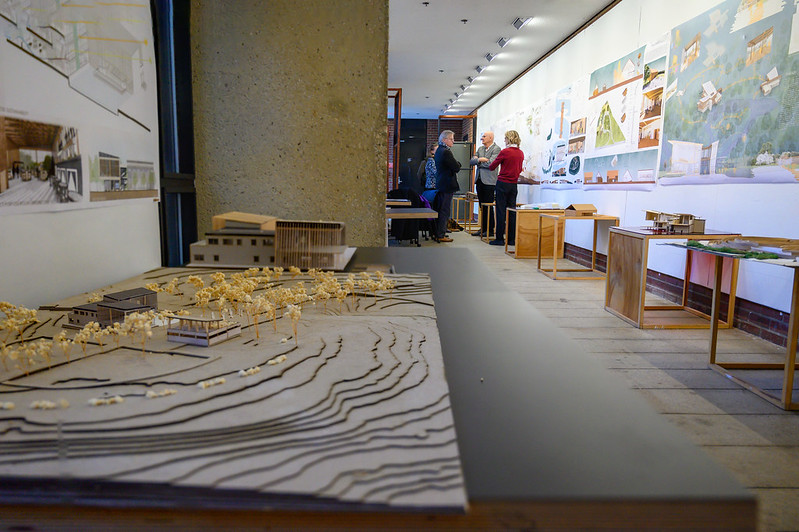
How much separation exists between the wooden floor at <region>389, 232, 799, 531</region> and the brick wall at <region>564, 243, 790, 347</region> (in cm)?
8

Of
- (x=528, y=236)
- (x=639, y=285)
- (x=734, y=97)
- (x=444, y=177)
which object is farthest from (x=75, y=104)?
(x=444, y=177)

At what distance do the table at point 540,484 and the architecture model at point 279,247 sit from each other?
1.03m

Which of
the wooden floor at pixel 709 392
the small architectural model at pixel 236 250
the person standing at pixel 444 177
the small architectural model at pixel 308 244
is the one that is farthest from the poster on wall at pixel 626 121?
the small architectural model at pixel 236 250

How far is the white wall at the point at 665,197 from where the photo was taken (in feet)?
10.7

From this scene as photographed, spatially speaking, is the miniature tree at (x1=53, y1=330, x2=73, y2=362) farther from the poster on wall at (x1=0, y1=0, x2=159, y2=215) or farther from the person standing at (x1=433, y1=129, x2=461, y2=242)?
the person standing at (x1=433, y1=129, x2=461, y2=242)

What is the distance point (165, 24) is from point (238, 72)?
333mm

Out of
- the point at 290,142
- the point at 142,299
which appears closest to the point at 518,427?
the point at 142,299

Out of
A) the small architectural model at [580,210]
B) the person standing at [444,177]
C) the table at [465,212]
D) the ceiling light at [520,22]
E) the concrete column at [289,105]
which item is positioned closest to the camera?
the concrete column at [289,105]

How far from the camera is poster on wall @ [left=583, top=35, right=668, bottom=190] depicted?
4.71 m

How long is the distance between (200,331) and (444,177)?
25.4 feet

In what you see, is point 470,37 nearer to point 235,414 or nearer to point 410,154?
point 235,414

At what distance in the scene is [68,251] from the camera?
1.37 m

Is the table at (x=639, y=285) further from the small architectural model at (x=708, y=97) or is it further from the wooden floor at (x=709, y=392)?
the small architectural model at (x=708, y=97)

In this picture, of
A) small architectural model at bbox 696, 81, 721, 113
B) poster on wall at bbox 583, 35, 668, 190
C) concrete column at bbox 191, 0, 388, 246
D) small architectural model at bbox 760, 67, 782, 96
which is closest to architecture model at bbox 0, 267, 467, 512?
concrete column at bbox 191, 0, 388, 246
